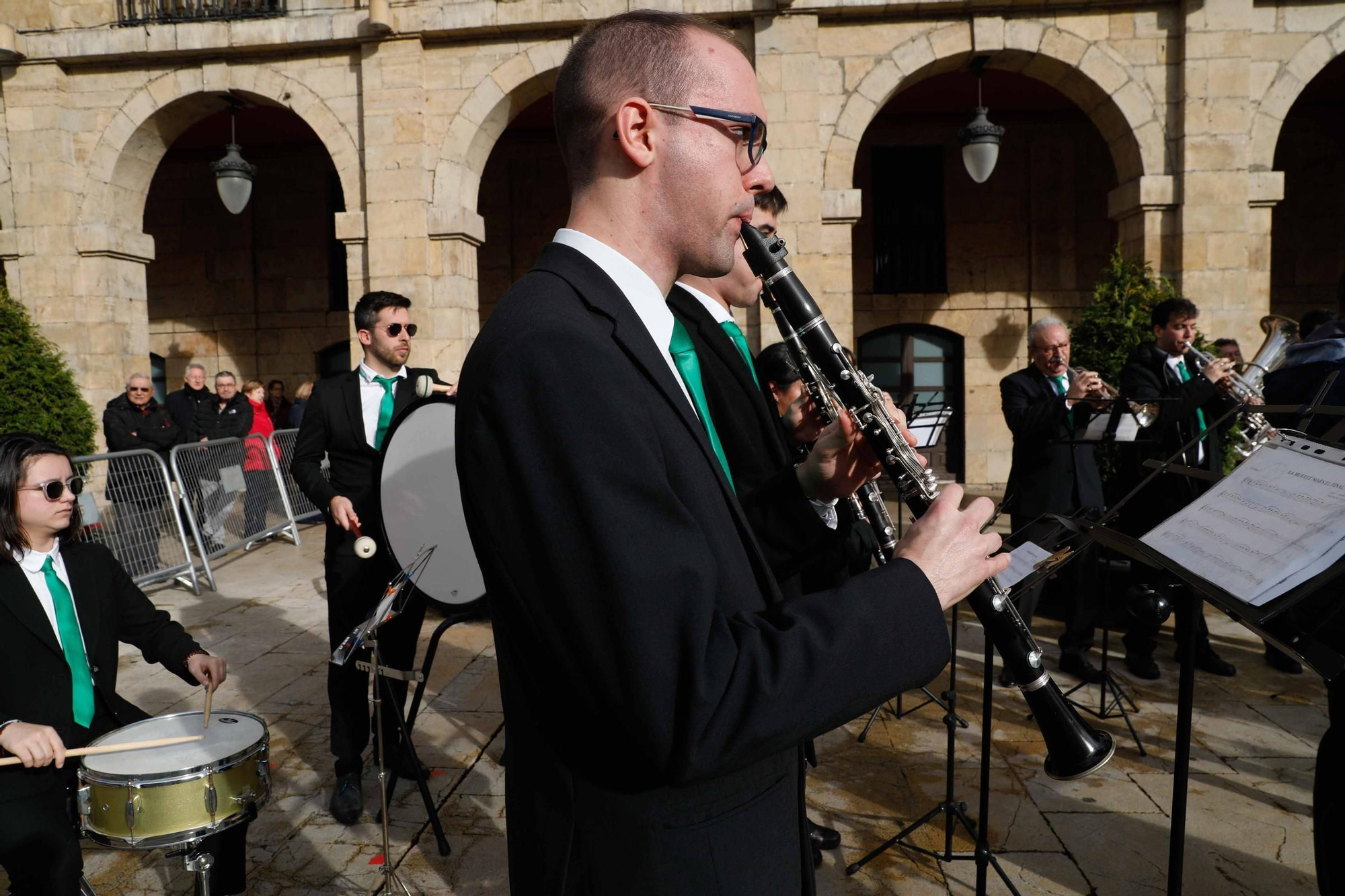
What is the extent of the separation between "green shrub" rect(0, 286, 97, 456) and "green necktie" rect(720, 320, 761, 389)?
23.4ft

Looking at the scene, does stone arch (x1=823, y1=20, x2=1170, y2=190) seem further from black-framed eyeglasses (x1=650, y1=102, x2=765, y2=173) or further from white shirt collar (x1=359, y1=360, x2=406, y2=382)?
black-framed eyeglasses (x1=650, y1=102, x2=765, y2=173)

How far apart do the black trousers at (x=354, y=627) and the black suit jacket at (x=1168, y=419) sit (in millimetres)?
4219

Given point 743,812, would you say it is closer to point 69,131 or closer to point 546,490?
point 546,490

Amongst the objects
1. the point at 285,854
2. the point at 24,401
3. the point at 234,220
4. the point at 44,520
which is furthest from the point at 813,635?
the point at 234,220

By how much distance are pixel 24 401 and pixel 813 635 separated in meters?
9.01

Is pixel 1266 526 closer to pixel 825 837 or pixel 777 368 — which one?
pixel 825 837

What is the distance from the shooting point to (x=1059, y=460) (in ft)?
17.7

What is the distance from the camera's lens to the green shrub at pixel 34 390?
779 cm

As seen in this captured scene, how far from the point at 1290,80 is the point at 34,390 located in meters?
12.7

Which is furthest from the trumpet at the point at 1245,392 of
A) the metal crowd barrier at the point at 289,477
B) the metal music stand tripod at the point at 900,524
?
the metal crowd barrier at the point at 289,477

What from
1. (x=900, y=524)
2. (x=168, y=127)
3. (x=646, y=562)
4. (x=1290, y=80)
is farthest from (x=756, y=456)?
(x=168, y=127)

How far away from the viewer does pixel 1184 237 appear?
9.17 m

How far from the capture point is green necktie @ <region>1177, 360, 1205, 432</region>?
220 inches

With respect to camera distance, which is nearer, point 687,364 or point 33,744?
point 687,364
